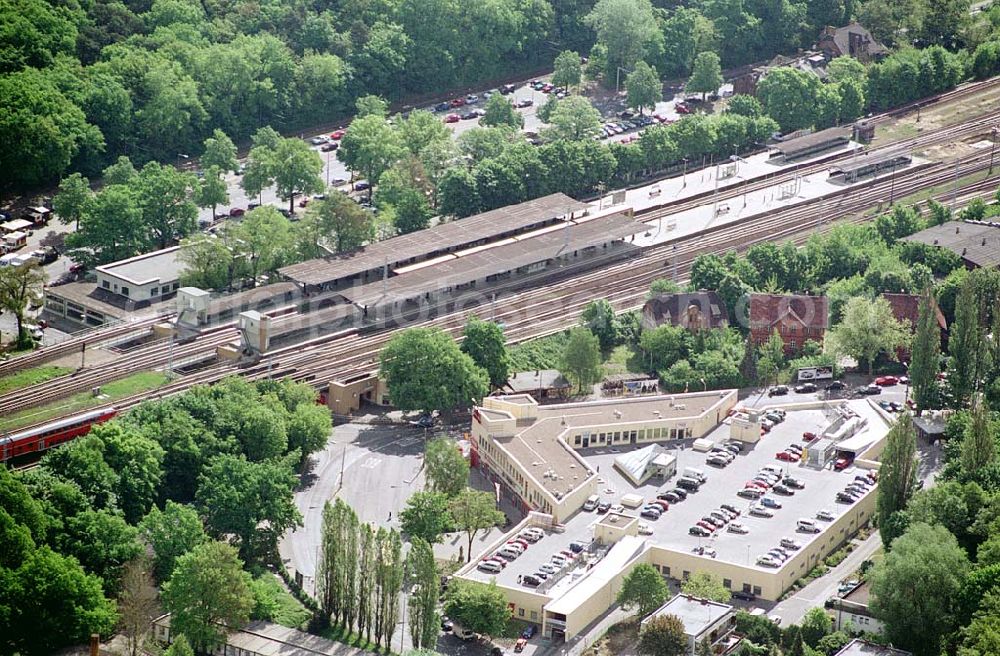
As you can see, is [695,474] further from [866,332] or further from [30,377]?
[30,377]

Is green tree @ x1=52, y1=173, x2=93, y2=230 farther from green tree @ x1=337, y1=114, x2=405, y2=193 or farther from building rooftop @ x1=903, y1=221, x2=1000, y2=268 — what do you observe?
building rooftop @ x1=903, y1=221, x2=1000, y2=268

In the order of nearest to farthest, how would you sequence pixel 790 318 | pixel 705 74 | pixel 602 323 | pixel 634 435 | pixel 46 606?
pixel 46 606, pixel 634 435, pixel 790 318, pixel 602 323, pixel 705 74

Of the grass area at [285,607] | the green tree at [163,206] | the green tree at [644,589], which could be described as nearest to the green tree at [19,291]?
the green tree at [163,206]

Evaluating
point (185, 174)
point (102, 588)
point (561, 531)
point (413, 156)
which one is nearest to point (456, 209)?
point (413, 156)

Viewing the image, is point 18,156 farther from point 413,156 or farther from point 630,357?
point 630,357

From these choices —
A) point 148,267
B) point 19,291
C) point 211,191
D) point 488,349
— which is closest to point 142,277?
point 148,267

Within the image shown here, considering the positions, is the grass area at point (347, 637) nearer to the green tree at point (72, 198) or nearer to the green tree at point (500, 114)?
the green tree at point (72, 198)
